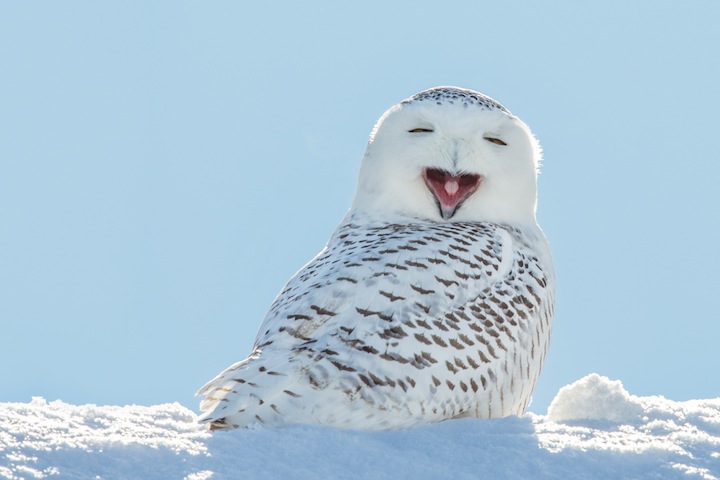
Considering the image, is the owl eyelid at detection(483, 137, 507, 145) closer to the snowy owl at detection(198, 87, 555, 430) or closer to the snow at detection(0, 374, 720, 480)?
the snowy owl at detection(198, 87, 555, 430)

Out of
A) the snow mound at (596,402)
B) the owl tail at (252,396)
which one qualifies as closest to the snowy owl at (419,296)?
the owl tail at (252,396)

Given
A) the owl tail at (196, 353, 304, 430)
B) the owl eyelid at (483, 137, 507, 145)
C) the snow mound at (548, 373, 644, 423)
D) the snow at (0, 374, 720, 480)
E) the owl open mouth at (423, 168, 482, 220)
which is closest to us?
the snow at (0, 374, 720, 480)

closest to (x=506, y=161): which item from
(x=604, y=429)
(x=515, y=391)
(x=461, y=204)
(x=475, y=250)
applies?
(x=461, y=204)

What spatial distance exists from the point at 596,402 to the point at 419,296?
845 mm

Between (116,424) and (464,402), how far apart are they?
4.20ft

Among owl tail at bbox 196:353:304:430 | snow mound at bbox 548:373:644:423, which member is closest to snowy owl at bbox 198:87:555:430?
owl tail at bbox 196:353:304:430

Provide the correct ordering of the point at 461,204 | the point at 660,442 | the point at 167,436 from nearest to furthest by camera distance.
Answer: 1. the point at 167,436
2. the point at 660,442
3. the point at 461,204

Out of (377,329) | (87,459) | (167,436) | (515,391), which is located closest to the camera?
(87,459)

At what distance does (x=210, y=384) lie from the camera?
3.26m

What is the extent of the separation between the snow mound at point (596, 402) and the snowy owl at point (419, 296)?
0.17m

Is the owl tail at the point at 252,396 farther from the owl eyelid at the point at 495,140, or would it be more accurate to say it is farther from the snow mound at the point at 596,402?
the owl eyelid at the point at 495,140

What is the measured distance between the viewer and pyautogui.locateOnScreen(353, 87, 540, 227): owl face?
13.8 feet

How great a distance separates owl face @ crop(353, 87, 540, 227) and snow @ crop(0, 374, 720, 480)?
1196 millimetres

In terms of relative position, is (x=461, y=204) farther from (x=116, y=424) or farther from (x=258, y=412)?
(x=116, y=424)
